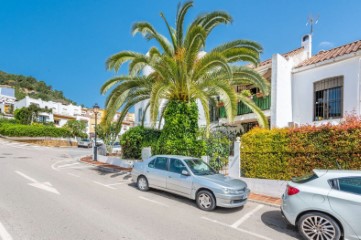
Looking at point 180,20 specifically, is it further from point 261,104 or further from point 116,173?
point 116,173

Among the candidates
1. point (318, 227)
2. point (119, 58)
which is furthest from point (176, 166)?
point (119, 58)

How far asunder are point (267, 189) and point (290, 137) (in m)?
2.20

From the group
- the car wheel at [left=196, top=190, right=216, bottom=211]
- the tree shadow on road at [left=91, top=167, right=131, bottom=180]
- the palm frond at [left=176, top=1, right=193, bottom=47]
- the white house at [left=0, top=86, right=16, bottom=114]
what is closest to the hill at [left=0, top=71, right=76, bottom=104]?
the white house at [left=0, top=86, right=16, bottom=114]

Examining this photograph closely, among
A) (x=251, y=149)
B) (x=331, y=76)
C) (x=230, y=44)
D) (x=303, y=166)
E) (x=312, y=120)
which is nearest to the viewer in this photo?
(x=303, y=166)

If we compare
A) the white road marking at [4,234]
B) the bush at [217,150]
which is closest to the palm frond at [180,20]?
the bush at [217,150]

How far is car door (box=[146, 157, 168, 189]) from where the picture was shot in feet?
26.9

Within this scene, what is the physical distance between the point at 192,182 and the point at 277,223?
2624 millimetres

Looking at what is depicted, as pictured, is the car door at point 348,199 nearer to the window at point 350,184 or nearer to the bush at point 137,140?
the window at point 350,184

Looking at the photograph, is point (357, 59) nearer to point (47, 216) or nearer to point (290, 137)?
point (290, 137)

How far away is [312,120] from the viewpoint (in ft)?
43.0

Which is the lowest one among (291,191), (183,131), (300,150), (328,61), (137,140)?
(291,191)

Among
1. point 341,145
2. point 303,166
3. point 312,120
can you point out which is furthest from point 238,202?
point 312,120

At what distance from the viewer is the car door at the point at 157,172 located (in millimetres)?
8211

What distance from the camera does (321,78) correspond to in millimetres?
12719
